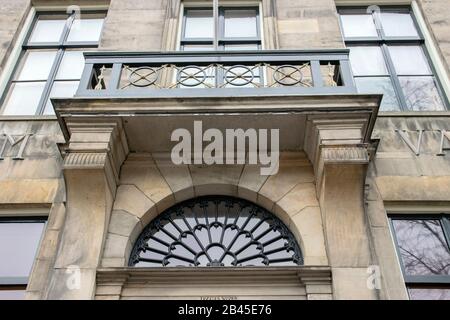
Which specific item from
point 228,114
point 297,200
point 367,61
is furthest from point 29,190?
point 367,61

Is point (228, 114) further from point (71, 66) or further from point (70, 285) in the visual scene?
point (71, 66)

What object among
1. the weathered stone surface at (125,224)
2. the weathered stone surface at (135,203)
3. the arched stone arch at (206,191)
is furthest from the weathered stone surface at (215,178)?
the weathered stone surface at (125,224)

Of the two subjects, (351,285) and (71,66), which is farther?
(71,66)

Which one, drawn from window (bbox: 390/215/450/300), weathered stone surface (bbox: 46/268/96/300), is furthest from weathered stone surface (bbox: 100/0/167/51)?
window (bbox: 390/215/450/300)

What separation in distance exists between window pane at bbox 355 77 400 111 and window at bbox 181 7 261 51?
2115 mm

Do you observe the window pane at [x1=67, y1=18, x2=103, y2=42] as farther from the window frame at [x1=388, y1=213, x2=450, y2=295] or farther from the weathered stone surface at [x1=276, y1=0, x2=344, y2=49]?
the window frame at [x1=388, y1=213, x2=450, y2=295]

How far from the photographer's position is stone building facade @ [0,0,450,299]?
6672 mm

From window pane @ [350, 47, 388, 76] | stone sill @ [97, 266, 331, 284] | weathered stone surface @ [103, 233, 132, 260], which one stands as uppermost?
window pane @ [350, 47, 388, 76]

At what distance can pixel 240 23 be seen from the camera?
425 inches

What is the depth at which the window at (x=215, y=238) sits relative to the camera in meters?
7.11

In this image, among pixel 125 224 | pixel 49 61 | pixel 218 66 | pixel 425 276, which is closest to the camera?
pixel 425 276

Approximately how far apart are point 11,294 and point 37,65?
5.00 m

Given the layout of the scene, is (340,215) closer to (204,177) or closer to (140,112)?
(204,177)

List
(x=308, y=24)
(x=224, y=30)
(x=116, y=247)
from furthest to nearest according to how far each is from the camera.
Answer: (x=224, y=30) → (x=308, y=24) → (x=116, y=247)
